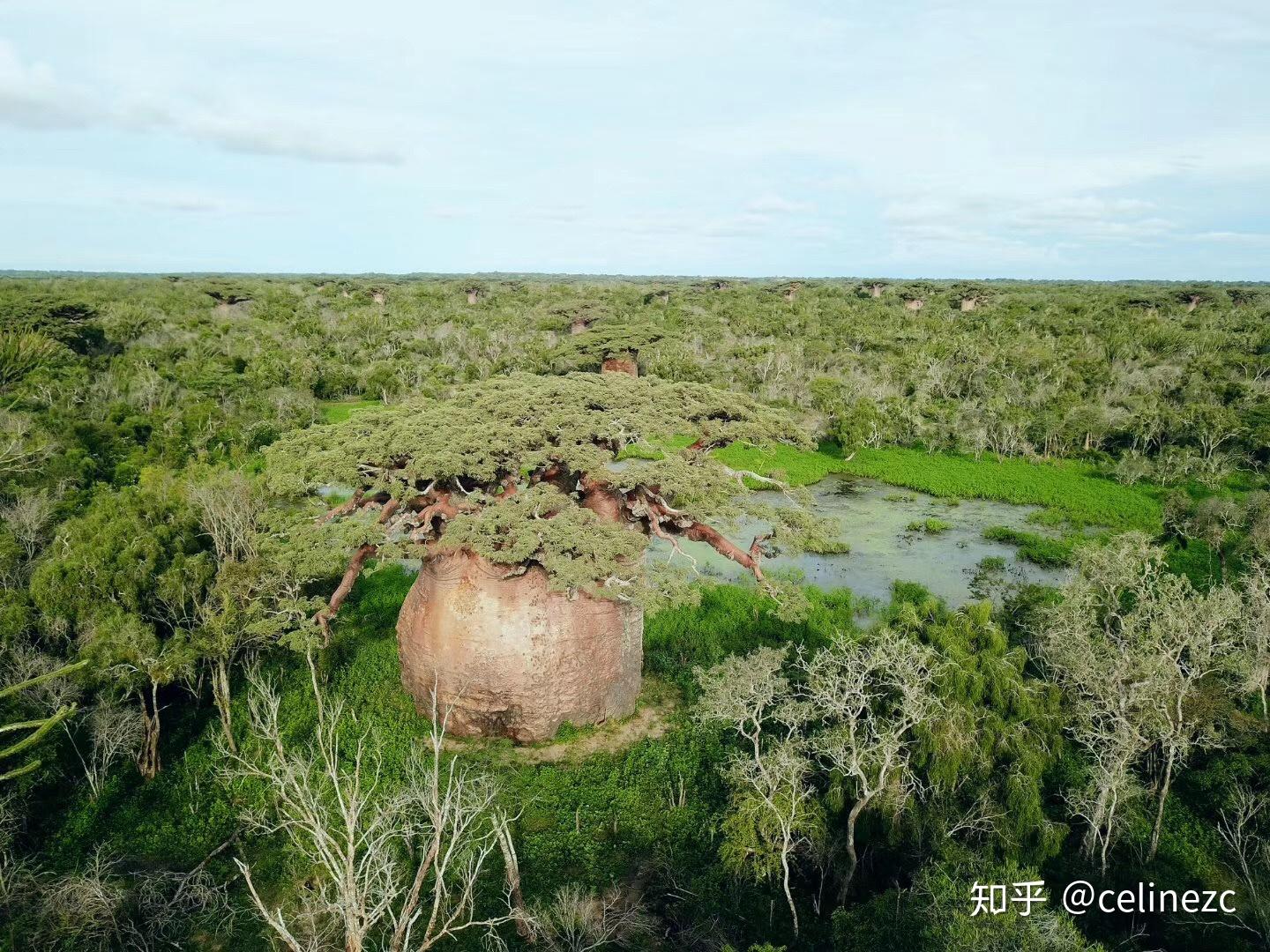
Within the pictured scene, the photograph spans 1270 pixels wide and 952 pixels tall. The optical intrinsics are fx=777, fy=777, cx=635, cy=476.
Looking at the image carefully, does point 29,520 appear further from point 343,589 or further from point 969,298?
point 969,298

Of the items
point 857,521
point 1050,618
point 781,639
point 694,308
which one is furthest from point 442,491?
point 694,308

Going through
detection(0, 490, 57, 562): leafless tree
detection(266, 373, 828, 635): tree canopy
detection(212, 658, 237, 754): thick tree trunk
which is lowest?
detection(212, 658, 237, 754): thick tree trunk

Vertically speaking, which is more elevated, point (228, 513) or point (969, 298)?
point (969, 298)

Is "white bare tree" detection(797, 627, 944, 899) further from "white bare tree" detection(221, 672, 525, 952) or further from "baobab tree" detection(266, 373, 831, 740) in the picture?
"white bare tree" detection(221, 672, 525, 952)

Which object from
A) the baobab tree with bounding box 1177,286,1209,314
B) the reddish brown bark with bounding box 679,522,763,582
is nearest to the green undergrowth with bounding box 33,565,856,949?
the reddish brown bark with bounding box 679,522,763,582

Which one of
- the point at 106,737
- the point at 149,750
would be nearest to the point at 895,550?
the point at 149,750
